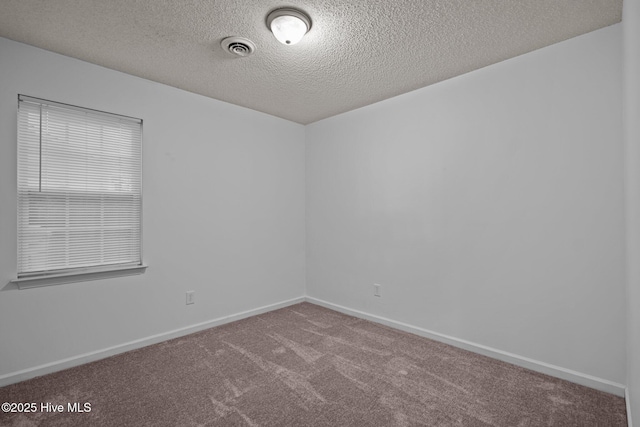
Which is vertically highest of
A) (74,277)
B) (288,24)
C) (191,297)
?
(288,24)

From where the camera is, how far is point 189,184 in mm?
3121

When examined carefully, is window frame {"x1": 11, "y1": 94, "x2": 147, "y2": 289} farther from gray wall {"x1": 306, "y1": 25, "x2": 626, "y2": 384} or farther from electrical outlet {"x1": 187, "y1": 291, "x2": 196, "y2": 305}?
gray wall {"x1": 306, "y1": 25, "x2": 626, "y2": 384}

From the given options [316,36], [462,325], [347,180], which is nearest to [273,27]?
[316,36]

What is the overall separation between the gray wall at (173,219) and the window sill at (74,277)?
0.05m

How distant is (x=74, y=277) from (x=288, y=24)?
253 centimetres

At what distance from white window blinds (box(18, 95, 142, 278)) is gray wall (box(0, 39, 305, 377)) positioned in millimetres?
79

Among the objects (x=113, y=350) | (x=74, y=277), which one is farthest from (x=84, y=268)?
(x=113, y=350)

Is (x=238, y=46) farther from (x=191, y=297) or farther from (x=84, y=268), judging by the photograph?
(x=191, y=297)

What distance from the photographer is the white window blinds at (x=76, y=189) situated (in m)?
2.28

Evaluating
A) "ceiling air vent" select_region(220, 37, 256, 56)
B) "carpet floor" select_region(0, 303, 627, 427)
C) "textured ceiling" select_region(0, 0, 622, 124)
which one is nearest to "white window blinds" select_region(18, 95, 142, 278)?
"textured ceiling" select_region(0, 0, 622, 124)

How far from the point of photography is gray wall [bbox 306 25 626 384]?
2070mm

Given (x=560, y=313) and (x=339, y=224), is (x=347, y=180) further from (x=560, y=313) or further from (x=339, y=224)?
(x=560, y=313)

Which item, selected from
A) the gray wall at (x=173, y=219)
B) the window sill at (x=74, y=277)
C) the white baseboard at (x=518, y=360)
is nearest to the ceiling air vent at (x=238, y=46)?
the gray wall at (x=173, y=219)

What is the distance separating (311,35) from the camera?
2.10 metres
